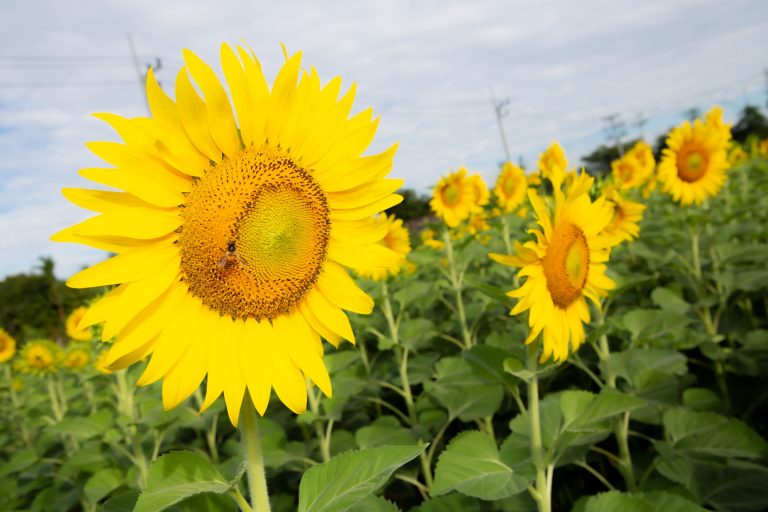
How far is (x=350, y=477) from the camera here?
1178 millimetres

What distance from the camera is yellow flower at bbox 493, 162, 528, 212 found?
6.11 meters

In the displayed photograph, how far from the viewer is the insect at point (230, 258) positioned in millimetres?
1178

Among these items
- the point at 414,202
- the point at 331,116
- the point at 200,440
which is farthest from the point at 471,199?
the point at 414,202

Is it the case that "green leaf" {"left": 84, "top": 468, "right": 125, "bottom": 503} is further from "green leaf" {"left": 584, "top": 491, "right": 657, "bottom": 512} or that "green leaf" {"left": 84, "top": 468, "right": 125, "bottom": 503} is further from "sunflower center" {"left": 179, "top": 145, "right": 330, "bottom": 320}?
"green leaf" {"left": 584, "top": 491, "right": 657, "bottom": 512}

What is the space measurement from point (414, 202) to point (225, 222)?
1710cm

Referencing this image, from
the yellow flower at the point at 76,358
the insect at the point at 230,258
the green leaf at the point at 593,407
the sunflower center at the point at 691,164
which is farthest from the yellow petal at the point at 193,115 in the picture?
the sunflower center at the point at 691,164

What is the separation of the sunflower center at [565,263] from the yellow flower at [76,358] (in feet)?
14.4

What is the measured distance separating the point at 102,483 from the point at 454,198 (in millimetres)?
3668

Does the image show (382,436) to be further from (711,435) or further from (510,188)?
(510,188)

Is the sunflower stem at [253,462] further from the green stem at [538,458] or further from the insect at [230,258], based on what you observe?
the green stem at [538,458]

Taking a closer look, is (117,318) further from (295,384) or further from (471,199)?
(471,199)

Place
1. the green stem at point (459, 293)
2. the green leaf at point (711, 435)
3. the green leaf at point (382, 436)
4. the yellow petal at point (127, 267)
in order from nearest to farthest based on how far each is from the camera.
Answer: the yellow petal at point (127, 267) < the green leaf at point (711, 435) < the green leaf at point (382, 436) < the green stem at point (459, 293)

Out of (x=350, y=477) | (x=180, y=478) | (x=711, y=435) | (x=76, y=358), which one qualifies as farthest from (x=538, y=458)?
(x=76, y=358)

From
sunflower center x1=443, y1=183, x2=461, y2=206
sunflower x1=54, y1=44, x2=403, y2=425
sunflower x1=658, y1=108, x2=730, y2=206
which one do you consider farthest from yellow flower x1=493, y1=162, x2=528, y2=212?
sunflower x1=54, y1=44, x2=403, y2=425
